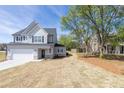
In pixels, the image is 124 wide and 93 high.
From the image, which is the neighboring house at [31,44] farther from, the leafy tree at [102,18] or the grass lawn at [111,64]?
the grass lawn at [111,64]

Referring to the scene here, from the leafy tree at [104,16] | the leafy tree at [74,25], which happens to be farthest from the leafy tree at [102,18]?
the leafy tree at [74,25]

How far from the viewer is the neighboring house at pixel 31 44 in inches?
1133

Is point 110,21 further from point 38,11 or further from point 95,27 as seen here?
point 38,11

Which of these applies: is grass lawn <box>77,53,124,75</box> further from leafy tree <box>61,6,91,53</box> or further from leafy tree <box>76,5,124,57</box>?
leafy tree <box>61,6,91,53</box>

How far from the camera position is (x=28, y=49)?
2902 cm

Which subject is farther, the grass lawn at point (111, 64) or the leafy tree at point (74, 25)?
the leafy tree at point (74, 25)

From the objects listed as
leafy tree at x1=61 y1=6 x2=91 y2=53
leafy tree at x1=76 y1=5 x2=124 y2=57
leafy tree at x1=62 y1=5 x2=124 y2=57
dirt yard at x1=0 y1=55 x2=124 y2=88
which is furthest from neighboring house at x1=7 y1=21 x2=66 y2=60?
dirt yard at x1=0 y1=55 x2=124 y2=88

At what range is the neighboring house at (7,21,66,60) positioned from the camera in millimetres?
28781

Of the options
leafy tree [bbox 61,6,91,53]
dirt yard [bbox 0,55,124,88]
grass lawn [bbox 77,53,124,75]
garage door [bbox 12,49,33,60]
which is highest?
leafy tree [bbox 61,6,91,53]

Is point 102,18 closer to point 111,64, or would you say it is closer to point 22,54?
point 111,64

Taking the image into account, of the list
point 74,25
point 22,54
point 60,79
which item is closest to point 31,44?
point 22,54

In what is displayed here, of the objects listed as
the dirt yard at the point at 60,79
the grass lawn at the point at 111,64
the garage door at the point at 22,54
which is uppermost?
the garage door at the point at 22,54

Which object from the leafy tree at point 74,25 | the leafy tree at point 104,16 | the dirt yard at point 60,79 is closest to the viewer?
the dirt yard at point 60,79
